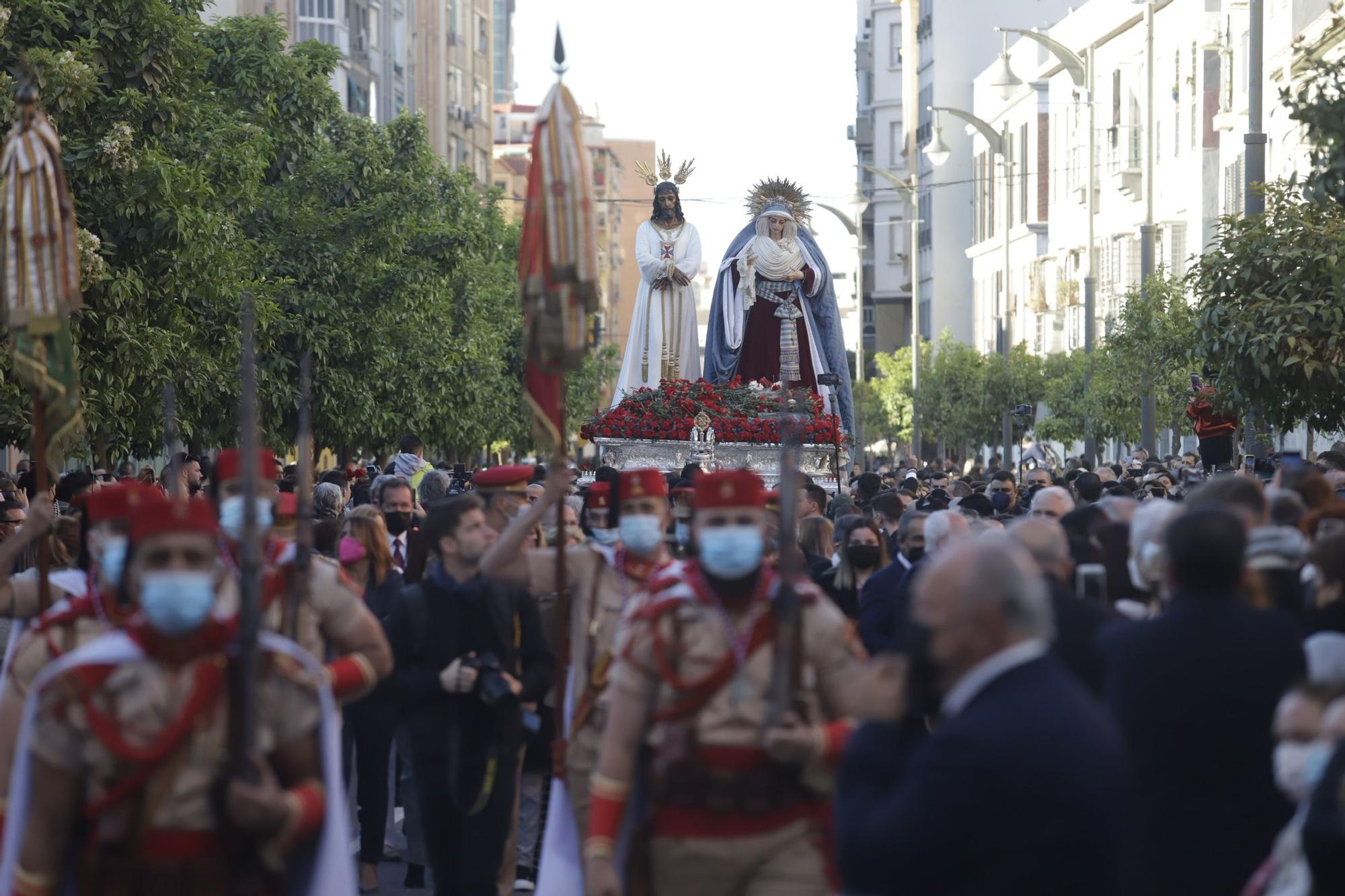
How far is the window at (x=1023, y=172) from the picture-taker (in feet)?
219

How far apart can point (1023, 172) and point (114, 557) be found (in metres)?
62.1

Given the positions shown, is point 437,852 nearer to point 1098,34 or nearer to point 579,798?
point 579,798

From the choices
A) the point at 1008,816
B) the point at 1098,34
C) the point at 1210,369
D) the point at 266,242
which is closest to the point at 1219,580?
the point at 1008,816

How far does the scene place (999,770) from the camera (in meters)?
4.23

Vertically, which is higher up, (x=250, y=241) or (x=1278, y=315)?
(x=250, y=241)

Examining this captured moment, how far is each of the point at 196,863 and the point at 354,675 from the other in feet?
4.22

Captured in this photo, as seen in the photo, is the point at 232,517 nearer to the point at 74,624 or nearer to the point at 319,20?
the point at 74,624

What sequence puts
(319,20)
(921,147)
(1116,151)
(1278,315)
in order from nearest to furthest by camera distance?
(1278,315), (1116,151), (319,20), (921,147)

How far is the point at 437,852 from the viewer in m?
8.66

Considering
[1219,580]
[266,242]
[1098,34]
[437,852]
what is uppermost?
[1098,34]

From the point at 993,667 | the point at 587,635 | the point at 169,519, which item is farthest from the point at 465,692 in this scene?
the point at 993,667

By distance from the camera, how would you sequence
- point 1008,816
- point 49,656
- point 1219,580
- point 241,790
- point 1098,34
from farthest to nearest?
point 1098,34 < point 49,656 < point 1219,580 < point 241,790 < point 1008,816

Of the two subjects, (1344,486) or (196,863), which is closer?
(196,863)

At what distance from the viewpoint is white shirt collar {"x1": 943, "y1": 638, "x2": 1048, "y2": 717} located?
4344 mm
